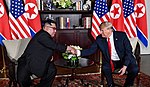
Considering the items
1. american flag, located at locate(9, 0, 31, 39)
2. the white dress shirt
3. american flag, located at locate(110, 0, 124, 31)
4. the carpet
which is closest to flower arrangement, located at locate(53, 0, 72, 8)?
american flag, located at locate(9, 0, 31, 39)

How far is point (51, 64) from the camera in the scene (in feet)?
11.9

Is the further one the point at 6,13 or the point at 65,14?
the point at 65,14

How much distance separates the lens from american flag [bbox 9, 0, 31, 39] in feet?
15.6

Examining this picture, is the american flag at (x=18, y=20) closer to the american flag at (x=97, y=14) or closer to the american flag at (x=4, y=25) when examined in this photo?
the american flag at (x=4, y=25)

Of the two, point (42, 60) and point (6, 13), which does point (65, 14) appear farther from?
point (42, 60)

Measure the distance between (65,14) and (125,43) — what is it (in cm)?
222

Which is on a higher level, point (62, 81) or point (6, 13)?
point (6, 13)

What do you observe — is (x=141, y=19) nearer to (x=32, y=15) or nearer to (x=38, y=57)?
(x=32, y=15)

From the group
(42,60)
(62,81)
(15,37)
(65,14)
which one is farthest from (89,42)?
(42,60)

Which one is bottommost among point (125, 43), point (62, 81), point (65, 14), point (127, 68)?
point (62, 81)

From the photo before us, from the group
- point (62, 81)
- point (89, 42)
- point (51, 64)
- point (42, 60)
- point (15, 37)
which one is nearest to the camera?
point (42, 60)

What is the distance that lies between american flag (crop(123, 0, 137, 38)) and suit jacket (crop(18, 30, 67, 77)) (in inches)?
101

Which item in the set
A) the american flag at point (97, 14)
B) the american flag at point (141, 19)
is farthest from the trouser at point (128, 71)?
the american flag at point (141, 19)

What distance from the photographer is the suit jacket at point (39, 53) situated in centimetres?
337
